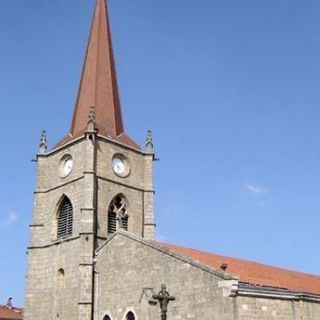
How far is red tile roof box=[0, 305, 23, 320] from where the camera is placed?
59588 mm

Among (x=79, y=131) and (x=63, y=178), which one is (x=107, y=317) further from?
(x=79, y=131)

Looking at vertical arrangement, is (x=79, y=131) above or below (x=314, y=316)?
above

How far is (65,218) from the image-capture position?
3678 centimetres

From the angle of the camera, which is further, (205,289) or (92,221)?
(92,221)

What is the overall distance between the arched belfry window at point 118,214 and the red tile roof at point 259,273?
12.4ft

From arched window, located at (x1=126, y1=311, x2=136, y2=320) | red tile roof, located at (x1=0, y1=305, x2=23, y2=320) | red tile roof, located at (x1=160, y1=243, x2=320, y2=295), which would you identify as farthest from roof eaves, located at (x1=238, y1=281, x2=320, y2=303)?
red tile roof, located at (x1=0, y1=305, x2=23, y2=320)

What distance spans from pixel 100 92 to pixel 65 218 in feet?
26.8

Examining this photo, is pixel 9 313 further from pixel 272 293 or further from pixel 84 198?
pixel 272 293

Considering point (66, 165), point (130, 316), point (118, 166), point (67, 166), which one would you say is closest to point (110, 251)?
point (130, 316)

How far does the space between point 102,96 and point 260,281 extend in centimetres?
1635

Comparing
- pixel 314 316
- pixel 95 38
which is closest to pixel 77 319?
pixel 314 316

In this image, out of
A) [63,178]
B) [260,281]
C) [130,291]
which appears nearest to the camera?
[260,281]

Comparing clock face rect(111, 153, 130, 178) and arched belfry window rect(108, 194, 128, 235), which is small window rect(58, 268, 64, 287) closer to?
arched belfry window rect(108, 194, 128, 235)

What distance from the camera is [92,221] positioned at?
3488 centimetres
